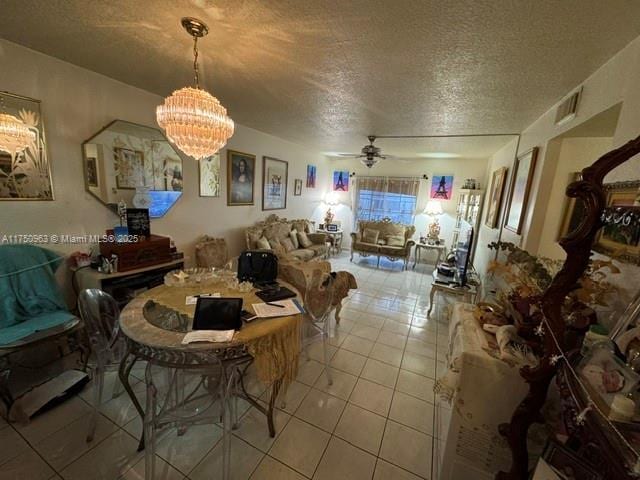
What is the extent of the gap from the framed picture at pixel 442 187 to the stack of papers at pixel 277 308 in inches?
210

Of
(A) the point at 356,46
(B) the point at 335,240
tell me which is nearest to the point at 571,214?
(A) the point at 356,46

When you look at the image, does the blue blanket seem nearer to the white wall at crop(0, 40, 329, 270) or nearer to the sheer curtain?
the white wall at crop(0, 40, 329, 270)

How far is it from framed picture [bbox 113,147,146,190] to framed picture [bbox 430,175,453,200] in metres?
5.68

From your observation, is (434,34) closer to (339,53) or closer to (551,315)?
(339,53)

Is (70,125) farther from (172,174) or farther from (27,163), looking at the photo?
(172,174)

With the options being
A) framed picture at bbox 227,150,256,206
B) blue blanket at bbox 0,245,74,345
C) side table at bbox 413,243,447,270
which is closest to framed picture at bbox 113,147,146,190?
blue blanket at bbox 0,245,74,345

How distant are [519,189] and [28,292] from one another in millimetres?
4706

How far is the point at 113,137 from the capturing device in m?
2.42

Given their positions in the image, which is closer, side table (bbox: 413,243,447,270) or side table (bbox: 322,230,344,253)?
side table (bbox: 413,243,447,270)

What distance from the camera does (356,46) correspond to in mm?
1567

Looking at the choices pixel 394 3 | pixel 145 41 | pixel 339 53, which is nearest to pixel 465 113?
pixel 339 53

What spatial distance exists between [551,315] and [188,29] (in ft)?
7.57

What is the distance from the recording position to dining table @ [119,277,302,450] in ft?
4.08

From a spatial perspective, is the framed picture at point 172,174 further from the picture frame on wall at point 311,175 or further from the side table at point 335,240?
the side table at point 335,240
